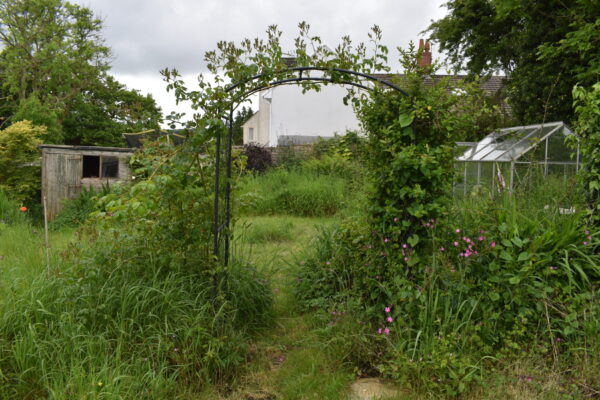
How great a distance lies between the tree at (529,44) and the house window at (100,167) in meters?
8.56

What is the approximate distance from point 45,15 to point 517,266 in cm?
2738

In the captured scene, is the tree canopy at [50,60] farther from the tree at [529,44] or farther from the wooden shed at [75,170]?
the tree at [529,44]

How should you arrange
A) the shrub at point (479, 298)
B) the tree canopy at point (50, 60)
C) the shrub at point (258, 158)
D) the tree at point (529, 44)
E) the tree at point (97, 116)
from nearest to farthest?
the shrub at point (479, 298) < the tree at point (529, 44) < the shrub at point (258, 158) < the tree canopy at point (50, 60) < the tree at point (97, 116)

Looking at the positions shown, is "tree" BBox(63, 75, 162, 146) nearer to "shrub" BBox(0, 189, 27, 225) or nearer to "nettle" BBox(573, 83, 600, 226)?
"shrub" BBox(0, 189, 27, 225)

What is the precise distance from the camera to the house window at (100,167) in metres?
9.35

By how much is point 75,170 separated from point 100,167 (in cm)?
50

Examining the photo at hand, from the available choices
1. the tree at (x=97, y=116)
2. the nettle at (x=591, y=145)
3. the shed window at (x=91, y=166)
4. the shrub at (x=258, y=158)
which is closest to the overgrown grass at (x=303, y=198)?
the shrub at (x=258, y=158)

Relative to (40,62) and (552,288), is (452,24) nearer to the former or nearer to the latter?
(552,288)

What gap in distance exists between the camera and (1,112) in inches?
998

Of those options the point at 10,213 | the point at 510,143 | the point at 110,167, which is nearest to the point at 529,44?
the point at 510,143

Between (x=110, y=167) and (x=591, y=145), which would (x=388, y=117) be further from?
(x=110, y=167)

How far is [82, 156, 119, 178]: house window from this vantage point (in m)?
9.35

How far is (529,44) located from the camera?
1032cm

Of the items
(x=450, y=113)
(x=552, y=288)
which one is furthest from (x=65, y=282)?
(x=552, y=288)
